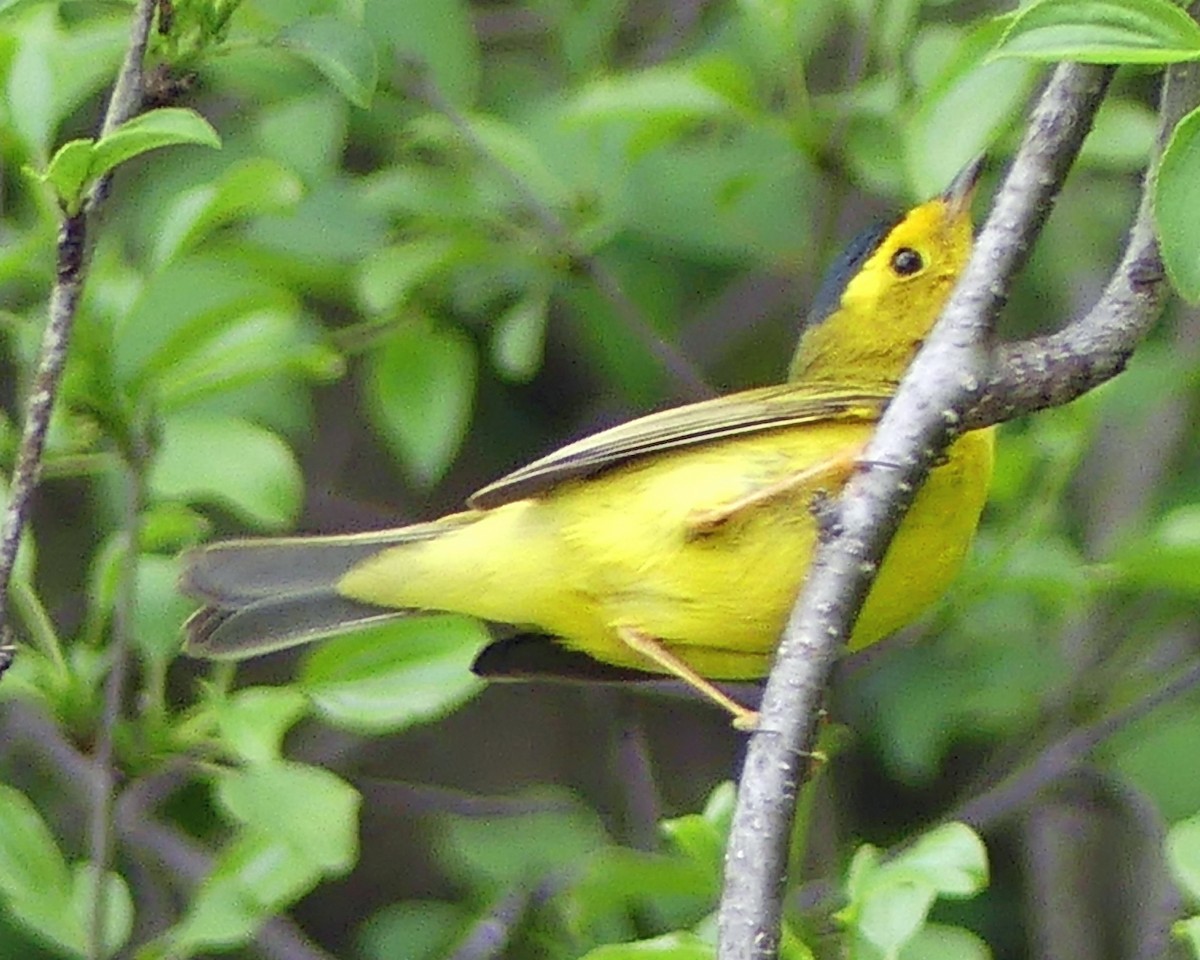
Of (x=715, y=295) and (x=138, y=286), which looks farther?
(x=715, y=295)

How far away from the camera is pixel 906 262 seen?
352cm

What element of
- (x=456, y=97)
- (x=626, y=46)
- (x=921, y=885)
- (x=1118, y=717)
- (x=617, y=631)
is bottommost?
(x=921, y=885)

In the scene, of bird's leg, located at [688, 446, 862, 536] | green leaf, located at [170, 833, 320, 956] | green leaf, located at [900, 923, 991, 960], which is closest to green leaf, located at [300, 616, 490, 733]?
green leaf, located at [170, 833, 320, 956]

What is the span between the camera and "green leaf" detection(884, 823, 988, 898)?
2.29 m

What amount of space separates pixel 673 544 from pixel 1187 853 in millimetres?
1083

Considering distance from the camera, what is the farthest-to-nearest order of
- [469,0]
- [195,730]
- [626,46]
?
[469,0] < [626,46] < [195,730]

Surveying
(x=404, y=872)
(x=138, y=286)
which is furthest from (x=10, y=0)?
(x=404, y=872)

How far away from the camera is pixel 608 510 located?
3.26 metres

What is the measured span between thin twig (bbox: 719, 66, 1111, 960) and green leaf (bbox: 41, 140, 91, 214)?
0.92 meters

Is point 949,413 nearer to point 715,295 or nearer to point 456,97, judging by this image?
point 456,97

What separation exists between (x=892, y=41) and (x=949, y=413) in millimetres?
1318

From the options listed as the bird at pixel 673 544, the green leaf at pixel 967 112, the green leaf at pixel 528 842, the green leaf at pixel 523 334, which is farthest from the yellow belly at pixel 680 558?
the green leaf at pixel 528 842

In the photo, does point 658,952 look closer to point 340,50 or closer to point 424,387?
point 340,50

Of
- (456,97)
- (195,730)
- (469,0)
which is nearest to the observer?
(195,730)
